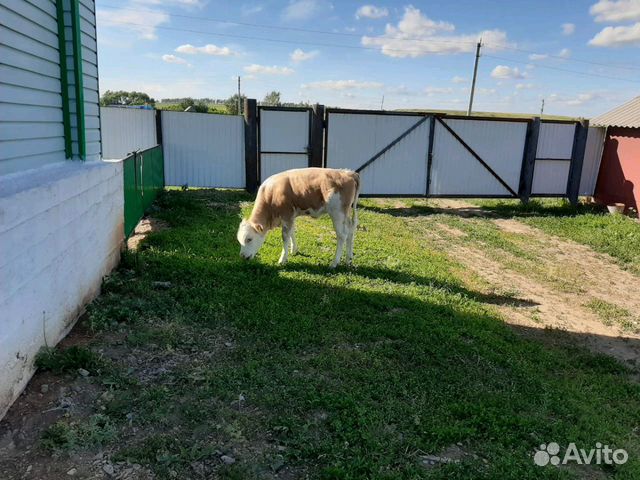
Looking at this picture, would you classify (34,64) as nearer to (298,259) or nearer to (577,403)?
(298,259)

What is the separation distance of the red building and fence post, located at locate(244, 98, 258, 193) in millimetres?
10337

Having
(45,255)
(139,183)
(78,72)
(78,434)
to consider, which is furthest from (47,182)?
(139,183)

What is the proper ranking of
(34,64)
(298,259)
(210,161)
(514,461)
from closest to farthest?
(514,461), (34,64), (298,259), (210,161)

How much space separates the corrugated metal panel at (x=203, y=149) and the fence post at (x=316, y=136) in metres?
1.97

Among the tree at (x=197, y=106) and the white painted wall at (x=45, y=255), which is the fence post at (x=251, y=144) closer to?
the white painted wall at (x=45, y=255)

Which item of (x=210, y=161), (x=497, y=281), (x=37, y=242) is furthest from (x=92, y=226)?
(x=210, y=161)

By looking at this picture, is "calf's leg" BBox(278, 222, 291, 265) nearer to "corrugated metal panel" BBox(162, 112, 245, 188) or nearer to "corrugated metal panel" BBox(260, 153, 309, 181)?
"corrugated metal panel" BBox(260, 153, 309, 181)

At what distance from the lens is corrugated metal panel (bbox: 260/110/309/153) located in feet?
43.7

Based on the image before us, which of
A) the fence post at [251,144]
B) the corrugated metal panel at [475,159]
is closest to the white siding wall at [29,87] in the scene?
the fence post at [251,144]

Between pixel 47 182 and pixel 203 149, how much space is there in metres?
9.40

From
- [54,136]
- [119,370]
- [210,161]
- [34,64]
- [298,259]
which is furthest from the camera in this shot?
[210,161]

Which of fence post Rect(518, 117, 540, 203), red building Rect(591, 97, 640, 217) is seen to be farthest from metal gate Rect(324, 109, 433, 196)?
red building Rect(591, 97, 640, 217)

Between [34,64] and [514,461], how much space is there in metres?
5.51

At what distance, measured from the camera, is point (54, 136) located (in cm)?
526
